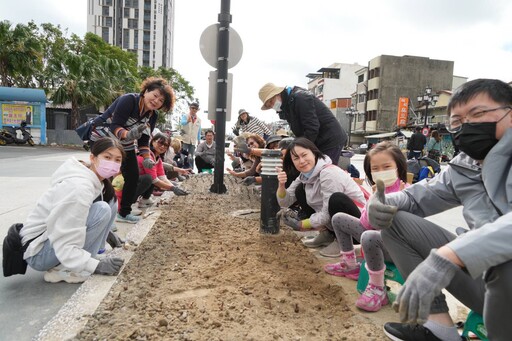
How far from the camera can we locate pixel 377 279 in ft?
7.31

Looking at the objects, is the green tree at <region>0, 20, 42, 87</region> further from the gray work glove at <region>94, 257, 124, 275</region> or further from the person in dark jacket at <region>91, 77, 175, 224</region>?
the gray work glove at <region>94, 257, 124, 275</region>

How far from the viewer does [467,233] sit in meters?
1.39

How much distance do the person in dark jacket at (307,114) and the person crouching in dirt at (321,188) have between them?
1.62 feet

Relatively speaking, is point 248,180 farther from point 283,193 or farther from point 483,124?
point 483,124

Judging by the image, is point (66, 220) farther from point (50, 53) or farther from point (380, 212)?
point (50, 53)

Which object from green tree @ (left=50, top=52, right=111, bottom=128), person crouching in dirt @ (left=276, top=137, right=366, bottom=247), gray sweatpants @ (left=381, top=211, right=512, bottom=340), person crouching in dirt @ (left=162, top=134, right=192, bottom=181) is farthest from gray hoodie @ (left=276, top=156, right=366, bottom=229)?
green tree @ (left=50, top=52, right=111, bottom=128)

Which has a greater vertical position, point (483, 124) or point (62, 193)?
point (483, 124)

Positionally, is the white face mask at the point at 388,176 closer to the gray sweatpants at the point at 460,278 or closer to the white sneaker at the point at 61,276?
the gray sweatpants at the point at 460,278

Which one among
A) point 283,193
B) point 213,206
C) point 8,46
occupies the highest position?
point 8,46

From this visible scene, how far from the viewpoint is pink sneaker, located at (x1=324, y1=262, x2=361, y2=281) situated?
275 cm

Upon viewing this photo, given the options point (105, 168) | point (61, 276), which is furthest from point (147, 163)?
point (61, 276)

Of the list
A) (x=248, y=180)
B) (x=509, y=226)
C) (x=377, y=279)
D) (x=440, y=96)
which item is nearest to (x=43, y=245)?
(x=377, y=279)

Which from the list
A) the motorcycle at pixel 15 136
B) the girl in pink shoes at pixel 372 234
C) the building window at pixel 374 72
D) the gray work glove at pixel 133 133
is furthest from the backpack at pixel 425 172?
the building window at pixel 374 72

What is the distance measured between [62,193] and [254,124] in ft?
17.1
